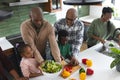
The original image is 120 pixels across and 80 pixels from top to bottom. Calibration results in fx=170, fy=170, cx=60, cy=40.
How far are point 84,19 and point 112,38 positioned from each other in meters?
1.68

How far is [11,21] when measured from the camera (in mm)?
3189

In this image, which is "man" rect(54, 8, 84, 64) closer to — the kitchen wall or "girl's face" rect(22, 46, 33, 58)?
"girl's face" rect(22, 46, 33, 58)

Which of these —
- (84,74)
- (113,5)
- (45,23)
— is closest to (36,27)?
(45,23)

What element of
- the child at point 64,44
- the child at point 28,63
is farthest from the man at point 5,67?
the child at point 64,44

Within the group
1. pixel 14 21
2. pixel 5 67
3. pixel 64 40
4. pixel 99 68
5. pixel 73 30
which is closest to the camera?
pixel 5 67

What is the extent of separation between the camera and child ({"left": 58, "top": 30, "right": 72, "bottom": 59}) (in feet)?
7.22

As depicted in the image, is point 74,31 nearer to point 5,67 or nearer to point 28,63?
point 28,63

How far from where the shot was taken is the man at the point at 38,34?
1895 mm

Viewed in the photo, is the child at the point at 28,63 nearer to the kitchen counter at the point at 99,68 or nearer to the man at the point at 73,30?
the kitchen counter at the point at 99,68

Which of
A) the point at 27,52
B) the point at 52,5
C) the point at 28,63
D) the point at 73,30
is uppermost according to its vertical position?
the point at 52,5

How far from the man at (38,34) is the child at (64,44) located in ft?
0.68

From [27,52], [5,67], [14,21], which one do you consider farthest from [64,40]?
[14,21]

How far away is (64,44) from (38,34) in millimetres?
394

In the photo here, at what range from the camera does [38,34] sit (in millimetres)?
2035
